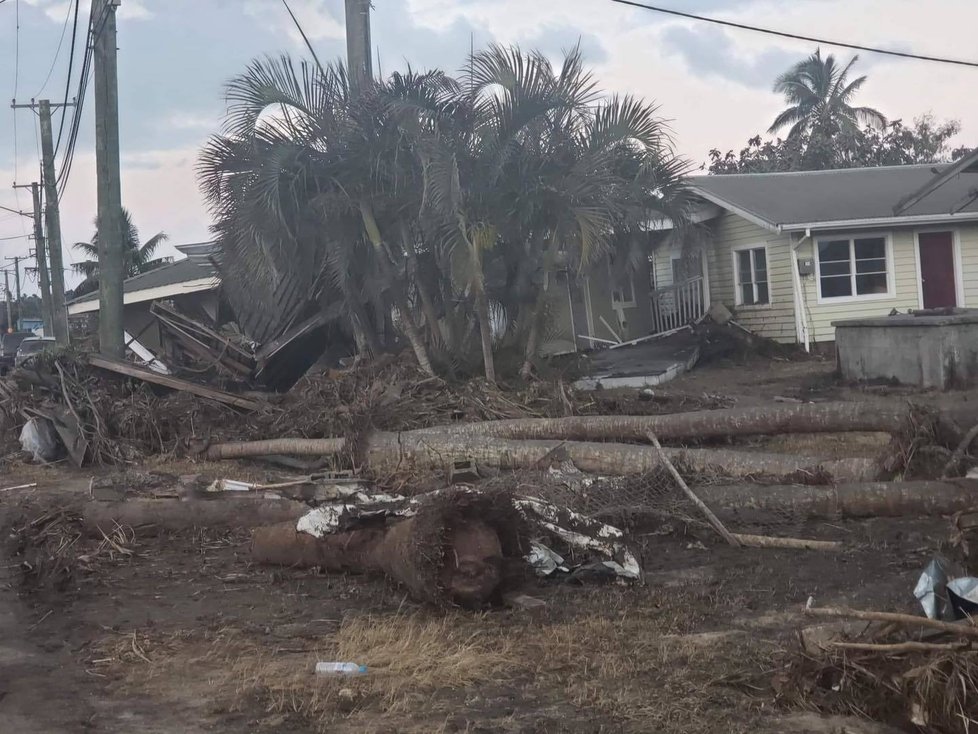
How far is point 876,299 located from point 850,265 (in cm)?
82

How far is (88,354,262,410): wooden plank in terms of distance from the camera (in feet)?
42.9

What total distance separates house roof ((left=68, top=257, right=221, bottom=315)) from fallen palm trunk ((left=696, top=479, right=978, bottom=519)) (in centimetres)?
1130

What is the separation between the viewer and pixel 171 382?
43.5 feet

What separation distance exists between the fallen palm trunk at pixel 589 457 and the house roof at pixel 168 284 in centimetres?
765

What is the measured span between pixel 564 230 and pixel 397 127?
2.45 metres

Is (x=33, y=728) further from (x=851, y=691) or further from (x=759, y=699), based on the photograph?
(x=851, y=691)

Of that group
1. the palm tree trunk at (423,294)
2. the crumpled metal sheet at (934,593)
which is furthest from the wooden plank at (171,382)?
the crumpled metal sheet at (934,593)

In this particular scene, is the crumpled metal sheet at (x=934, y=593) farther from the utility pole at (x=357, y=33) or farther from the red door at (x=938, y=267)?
the red door at (x=938, y=267)

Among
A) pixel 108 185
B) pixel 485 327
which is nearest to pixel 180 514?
pixel 485 327

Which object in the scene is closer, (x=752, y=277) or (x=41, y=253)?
(x=752, y=277)

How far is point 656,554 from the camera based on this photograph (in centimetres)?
736

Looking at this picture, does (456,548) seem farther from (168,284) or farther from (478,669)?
(168,284)

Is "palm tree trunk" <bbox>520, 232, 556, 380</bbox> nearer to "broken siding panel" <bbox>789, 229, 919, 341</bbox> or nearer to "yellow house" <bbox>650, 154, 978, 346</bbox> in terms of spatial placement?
"yellow house" <bbox>650, 154, 978, 346</bbox>

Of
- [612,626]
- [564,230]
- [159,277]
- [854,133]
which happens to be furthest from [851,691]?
[854,133]
